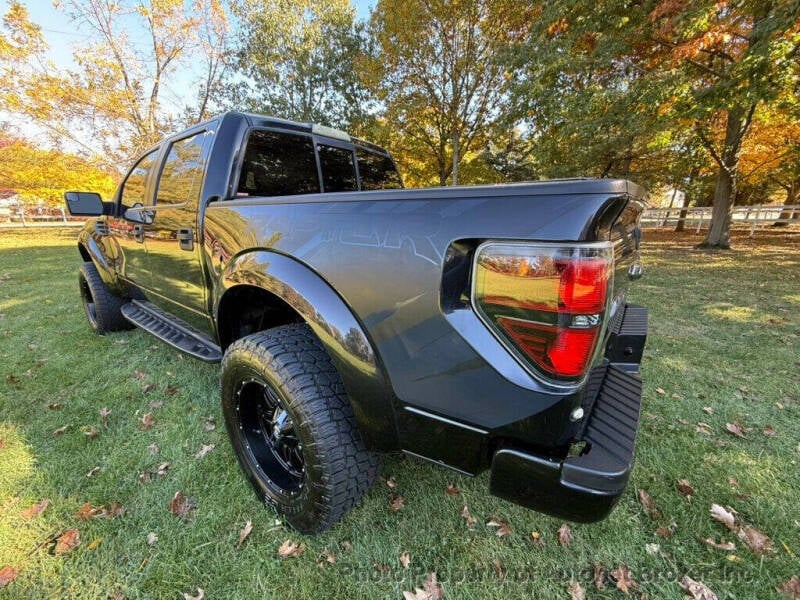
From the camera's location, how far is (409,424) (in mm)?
1203

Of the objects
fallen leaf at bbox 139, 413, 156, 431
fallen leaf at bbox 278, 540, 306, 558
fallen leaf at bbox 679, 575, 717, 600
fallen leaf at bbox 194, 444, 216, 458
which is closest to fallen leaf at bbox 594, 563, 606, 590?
fallen leaf at bbox 679, 575, 717, 600

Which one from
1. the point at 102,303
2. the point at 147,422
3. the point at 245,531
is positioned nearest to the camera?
the point at 245,531

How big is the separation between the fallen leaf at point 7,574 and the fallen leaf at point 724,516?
3.07 meters

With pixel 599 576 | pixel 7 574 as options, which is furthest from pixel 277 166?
pixel 599 576

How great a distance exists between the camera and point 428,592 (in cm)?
138

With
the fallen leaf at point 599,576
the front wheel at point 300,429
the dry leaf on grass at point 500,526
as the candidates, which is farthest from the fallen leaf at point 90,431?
the fallen leaf at point 599,576

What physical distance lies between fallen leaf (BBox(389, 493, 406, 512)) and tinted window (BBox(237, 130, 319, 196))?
1.96 metres

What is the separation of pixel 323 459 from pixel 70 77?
16589 millimetres

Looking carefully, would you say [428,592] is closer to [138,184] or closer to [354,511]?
[354,511]

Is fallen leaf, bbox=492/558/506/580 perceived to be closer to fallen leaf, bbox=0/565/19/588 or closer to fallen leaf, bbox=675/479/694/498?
fallen leaf, bbox=675/479/694/498

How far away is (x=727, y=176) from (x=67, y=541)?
15.3 m

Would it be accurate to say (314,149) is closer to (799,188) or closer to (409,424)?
(409,424)

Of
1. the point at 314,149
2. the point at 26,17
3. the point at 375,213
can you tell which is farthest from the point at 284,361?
the point at 26,17

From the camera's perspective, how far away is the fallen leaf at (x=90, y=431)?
7.32ft
